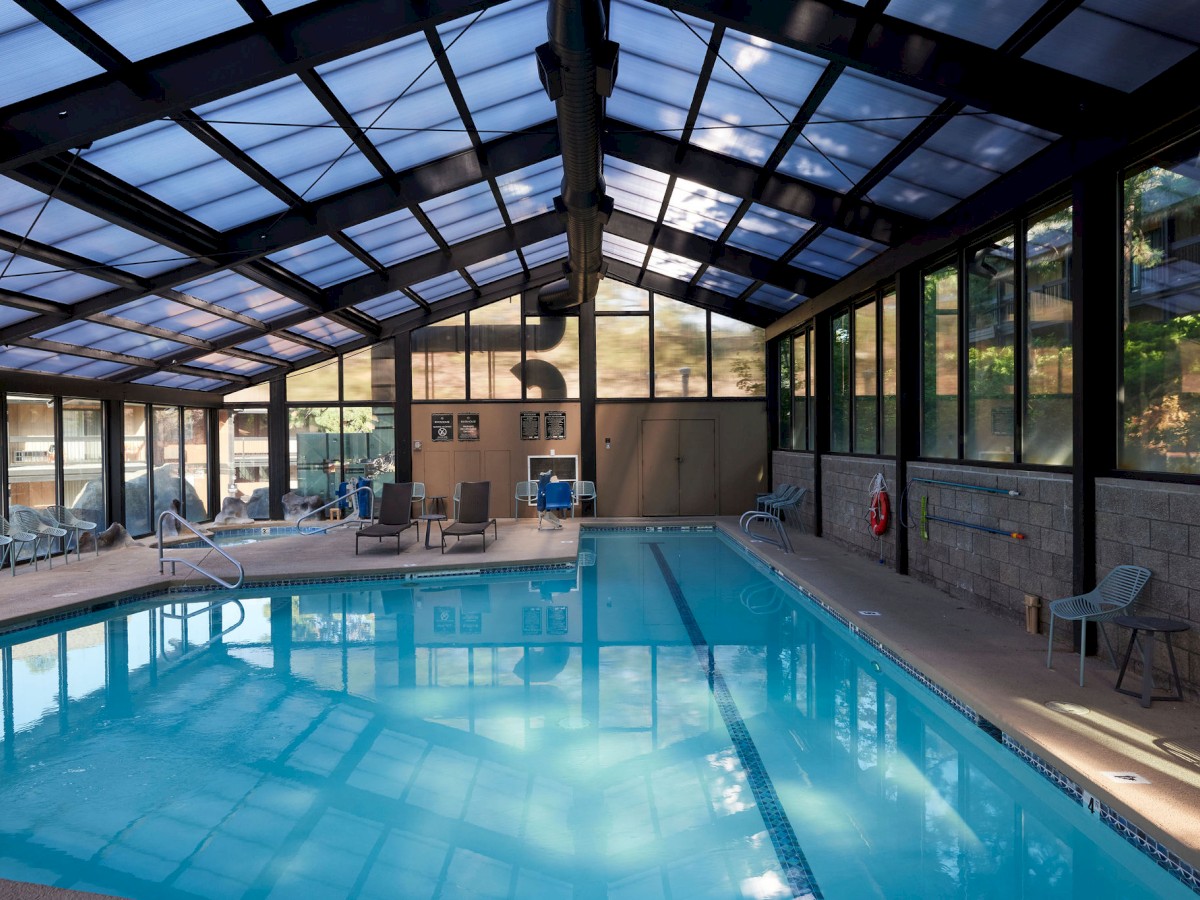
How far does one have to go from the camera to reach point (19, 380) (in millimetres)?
9562

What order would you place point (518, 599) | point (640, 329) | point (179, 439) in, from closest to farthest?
point (518, 599)
point (179, 439)
point (640, 329)

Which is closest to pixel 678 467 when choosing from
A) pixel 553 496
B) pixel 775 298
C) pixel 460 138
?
pixel 553 496

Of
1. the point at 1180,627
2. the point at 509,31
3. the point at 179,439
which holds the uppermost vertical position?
the point at 509,31

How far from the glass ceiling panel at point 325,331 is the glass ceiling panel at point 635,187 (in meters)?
4.64

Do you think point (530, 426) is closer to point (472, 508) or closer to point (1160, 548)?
point (472, 508)

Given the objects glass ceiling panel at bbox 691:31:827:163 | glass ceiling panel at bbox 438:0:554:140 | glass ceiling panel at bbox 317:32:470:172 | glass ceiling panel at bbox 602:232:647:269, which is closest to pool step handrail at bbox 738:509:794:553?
glass ceiling panel at bbox 691:31:827:163

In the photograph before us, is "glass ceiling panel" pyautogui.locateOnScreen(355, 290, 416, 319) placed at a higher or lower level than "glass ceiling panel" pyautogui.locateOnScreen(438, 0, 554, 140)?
lower

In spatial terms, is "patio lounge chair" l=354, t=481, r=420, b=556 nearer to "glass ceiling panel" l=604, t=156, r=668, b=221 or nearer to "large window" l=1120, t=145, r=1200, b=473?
"glass ceiling panel" l=604, t=156, r=668, b=221

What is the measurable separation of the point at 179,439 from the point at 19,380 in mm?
4043

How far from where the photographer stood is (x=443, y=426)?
1459 centimetres

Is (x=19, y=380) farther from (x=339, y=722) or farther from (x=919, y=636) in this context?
(x=919, y=636)

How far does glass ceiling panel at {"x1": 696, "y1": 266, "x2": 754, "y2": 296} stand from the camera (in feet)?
41.2

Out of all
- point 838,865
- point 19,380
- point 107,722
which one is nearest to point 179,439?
point 19,380

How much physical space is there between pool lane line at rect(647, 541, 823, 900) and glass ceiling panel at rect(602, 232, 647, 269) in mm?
7731
